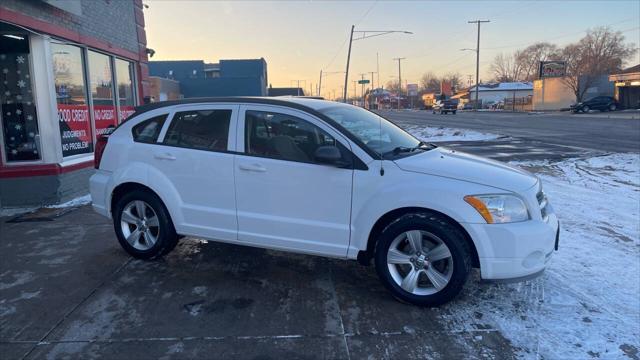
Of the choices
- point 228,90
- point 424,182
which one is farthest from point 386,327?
point 228,90

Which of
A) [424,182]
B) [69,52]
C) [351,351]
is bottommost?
[351,351]

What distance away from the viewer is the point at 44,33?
8.07 m

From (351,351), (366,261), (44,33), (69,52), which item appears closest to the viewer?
(351,351)

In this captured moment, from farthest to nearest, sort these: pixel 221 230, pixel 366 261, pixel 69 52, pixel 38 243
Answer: pixel 69 52
pixel 38 243
pixel 221 230
pixel 366 261

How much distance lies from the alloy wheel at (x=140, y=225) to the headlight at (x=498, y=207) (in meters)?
3.23

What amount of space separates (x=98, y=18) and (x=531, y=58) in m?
135

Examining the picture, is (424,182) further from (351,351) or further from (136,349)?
(136,349)

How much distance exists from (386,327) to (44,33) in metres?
7.66

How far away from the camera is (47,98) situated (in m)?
8.14

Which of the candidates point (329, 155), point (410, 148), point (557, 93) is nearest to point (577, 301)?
point (410, 148)

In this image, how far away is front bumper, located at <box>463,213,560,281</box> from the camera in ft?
12.2

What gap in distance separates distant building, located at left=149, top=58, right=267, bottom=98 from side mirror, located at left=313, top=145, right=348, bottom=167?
5811 centimetres

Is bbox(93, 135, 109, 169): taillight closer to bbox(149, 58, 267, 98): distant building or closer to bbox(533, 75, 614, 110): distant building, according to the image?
bbox(149, 58, 267, 98): distant building

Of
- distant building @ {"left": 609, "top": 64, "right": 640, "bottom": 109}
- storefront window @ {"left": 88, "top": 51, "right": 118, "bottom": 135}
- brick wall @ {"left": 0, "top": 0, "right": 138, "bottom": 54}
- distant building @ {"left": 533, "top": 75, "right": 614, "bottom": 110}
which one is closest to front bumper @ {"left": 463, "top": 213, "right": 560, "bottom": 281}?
brick wall @ {"left": 0, "top": 0, "right": 138, "bottom": 54}
